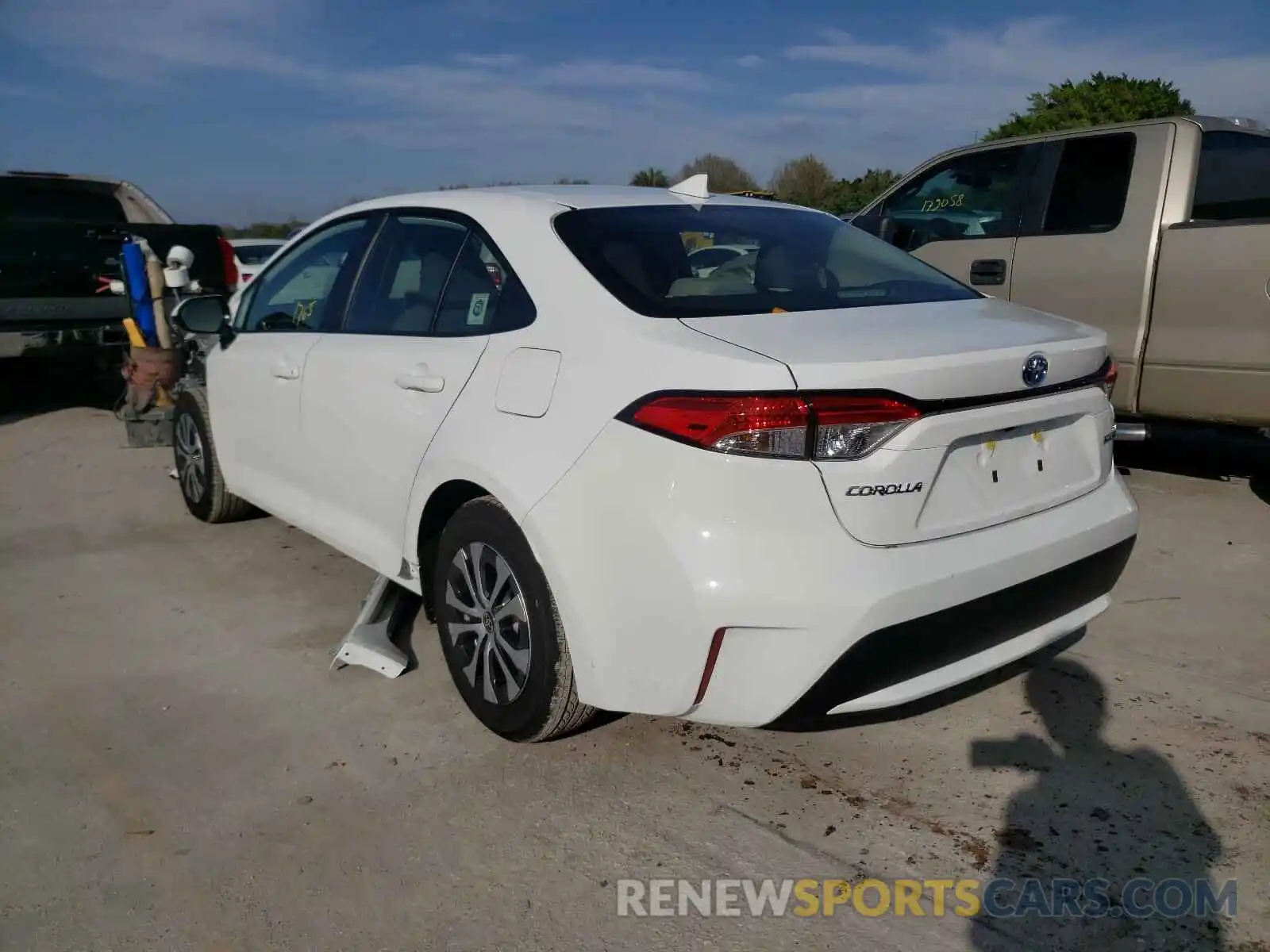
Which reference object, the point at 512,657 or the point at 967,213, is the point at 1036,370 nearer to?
the point at 512,657

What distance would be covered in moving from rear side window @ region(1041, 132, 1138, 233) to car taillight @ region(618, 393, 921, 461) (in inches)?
143

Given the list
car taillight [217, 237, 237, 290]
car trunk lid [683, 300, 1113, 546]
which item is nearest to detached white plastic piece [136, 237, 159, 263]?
car taillight [217, 237, 237, 290]

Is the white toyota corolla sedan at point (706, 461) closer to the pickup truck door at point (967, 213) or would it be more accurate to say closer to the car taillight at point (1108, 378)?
the car taillight at point (1108, 378)

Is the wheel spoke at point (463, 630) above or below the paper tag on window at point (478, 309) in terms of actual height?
below

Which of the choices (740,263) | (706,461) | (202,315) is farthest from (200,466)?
(706,461)

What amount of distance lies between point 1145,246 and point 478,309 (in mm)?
3636

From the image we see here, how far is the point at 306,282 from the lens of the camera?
417 centimetres

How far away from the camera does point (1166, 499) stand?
17.8 ft

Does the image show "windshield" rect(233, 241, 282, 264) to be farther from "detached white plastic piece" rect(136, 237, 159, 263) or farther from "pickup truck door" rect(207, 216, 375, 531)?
"pickup truck door" rect(207, 216, 375, 531)

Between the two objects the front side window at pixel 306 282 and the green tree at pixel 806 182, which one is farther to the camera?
the green tree at pixel 806 182

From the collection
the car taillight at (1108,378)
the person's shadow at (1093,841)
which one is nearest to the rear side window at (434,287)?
the car taillight at (1108,378)

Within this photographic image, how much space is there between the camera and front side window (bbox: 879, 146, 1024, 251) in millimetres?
5883

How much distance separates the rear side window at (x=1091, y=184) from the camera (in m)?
5.28

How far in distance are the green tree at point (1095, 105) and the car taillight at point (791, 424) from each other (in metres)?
16.5
